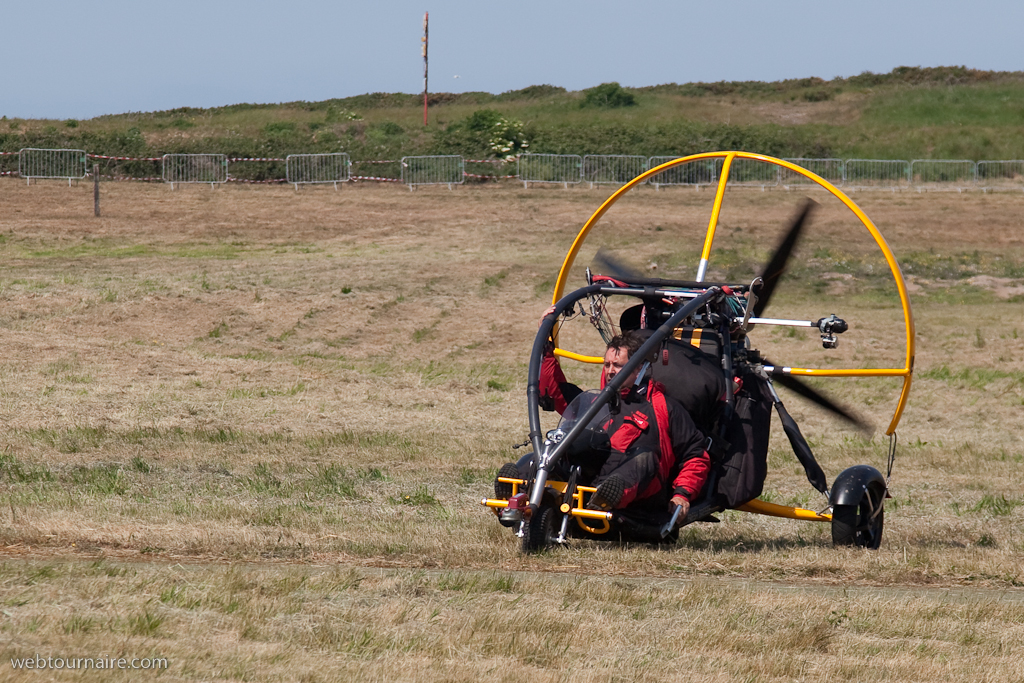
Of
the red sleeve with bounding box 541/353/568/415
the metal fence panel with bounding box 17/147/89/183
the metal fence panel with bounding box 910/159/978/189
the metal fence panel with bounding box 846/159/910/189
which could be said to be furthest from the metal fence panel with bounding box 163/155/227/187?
the red sleeve with bounding box 541/353/568/415

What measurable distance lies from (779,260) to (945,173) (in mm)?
36685

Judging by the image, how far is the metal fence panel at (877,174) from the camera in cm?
4175

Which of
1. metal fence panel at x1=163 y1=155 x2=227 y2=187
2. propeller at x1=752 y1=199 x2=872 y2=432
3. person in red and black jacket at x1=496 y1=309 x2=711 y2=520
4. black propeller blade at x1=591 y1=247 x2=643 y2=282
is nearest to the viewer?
person in red and black jacket at x1=496 y1=309 x2=711 y2=520

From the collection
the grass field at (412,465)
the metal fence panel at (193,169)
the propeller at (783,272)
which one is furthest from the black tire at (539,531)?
the metal fence panel at (193,169)

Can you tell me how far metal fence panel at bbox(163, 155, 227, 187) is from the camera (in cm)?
3966

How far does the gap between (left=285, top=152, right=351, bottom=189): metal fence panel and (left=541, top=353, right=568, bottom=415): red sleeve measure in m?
32.9

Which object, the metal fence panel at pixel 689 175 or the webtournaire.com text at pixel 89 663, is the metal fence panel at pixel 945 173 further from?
the webtournaire.com text at pixel 89 663

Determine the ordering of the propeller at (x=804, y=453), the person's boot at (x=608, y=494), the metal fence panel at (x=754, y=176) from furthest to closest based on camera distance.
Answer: the metal fence panel at (x=754, y=176)
the propeller at (x=804, y=453)
the person's boot at (x=608, y=494)

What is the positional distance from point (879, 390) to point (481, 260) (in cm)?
1265

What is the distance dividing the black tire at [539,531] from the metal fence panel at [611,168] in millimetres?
33651

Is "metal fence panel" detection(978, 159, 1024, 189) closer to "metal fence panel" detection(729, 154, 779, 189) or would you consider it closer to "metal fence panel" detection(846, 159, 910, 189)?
"metal fence panel" detection(846, 159, 910, 189)

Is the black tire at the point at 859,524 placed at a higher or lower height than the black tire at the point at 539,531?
lower

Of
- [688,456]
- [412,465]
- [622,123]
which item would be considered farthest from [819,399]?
[622,123]

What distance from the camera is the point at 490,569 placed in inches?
279
